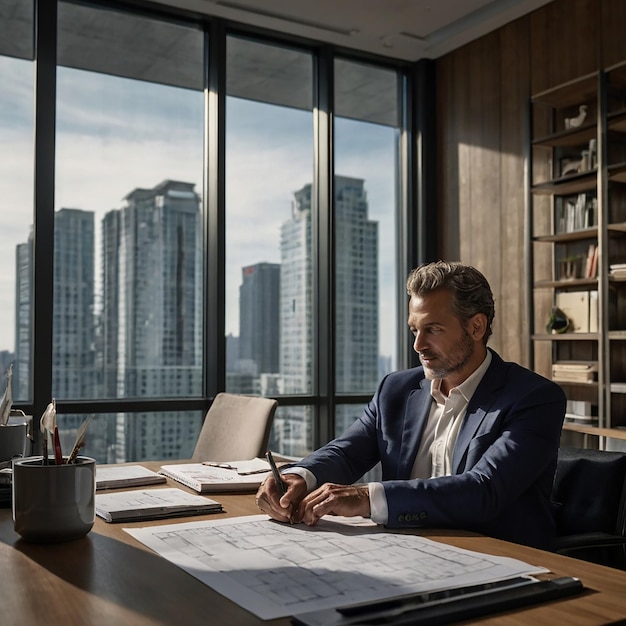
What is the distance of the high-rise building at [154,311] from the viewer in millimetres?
4586

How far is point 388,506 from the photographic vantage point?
1499 mm

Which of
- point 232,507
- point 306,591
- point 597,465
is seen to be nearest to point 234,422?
point 232,507

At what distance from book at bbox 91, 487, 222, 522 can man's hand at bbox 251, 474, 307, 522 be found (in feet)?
0.41

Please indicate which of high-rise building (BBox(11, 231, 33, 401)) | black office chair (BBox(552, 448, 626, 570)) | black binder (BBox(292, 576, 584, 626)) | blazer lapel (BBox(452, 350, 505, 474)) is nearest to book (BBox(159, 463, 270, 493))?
blazer lapel (BBox(452, 350, 505, 474))

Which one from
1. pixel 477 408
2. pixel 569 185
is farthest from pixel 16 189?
pixel 477 408

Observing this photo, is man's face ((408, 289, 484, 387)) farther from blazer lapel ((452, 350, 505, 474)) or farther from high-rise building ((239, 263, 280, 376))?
high-rise building ((239, 263, 280, 376))

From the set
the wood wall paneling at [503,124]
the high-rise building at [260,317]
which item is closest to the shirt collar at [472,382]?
the wood wall paneling at [503,124]

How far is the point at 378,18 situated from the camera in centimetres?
493

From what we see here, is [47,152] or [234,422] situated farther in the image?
[47,152]

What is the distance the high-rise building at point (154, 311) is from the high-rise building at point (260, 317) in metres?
0.30

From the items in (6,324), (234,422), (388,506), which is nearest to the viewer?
(388,506)

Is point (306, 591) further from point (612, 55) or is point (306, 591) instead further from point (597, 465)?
point (612, 55)

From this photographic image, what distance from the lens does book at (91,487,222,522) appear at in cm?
156

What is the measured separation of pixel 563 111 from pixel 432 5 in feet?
3.37
